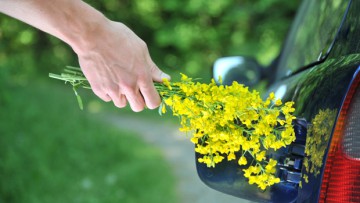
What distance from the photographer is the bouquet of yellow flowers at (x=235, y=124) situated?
183 cm

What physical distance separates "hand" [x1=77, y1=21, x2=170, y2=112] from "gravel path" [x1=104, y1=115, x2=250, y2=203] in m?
2.57

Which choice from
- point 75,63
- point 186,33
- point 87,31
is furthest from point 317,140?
point 75,63

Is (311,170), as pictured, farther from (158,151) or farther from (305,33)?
(158,151)

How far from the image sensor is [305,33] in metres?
3.27

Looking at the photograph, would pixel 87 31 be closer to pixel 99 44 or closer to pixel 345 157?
pixel 99 44

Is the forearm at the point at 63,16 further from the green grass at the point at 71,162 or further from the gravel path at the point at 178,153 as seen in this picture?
the green grass at the point at 71,162

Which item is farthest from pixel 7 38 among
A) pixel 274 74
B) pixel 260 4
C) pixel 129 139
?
pixel 274 74

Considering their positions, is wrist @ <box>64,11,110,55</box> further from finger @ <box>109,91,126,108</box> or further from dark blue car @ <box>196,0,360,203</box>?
dark blue car @ <box>196,0,360,203</box>

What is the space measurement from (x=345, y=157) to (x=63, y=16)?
939mm

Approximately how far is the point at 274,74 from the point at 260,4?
334 inches

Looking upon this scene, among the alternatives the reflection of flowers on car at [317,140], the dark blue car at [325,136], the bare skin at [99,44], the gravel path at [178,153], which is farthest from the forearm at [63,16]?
the gravel path at [178,153]

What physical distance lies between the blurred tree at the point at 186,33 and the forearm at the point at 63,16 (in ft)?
→ 32.9

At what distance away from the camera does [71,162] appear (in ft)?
22.6

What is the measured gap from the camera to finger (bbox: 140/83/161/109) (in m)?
1.95
